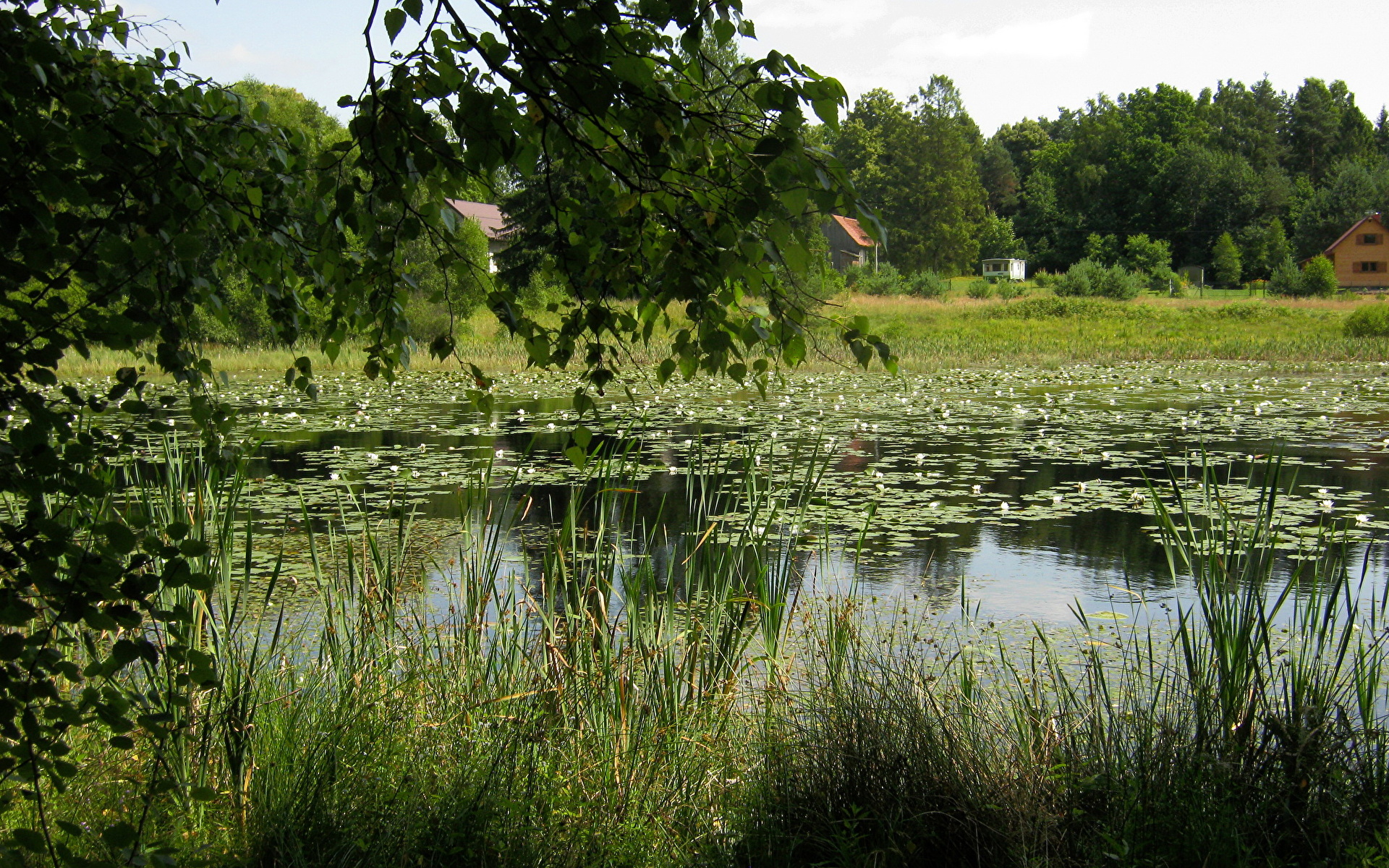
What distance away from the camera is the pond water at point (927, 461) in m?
5.43

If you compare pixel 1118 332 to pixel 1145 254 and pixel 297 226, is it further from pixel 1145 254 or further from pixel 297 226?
pixel 297 226

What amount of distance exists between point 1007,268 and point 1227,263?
11469 millimetres

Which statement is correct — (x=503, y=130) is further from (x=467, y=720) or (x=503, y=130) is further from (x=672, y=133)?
(x=467, y=720)

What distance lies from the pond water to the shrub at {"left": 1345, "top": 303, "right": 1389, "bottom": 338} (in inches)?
246

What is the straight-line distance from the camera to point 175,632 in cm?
146

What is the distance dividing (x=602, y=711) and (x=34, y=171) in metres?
1.91

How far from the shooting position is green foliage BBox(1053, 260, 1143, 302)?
31719 millimetres

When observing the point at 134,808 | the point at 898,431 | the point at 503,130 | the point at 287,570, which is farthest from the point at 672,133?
the point at 898,431

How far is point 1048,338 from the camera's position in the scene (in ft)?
79.5

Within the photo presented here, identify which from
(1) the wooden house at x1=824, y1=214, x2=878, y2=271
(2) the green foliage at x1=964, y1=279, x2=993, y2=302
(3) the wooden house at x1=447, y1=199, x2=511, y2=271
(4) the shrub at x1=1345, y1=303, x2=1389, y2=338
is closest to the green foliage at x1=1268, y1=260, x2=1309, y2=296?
(2) the green foliage at x1=964, y1=279, x2=993, y2=302

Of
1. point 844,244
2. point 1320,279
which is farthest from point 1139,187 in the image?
point 1320,279

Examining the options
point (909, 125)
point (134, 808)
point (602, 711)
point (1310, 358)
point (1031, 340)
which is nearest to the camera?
point (134, 808)

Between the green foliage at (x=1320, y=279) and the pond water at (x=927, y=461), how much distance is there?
23265 millimetres

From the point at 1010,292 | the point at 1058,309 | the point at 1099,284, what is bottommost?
the point at 1058,309
